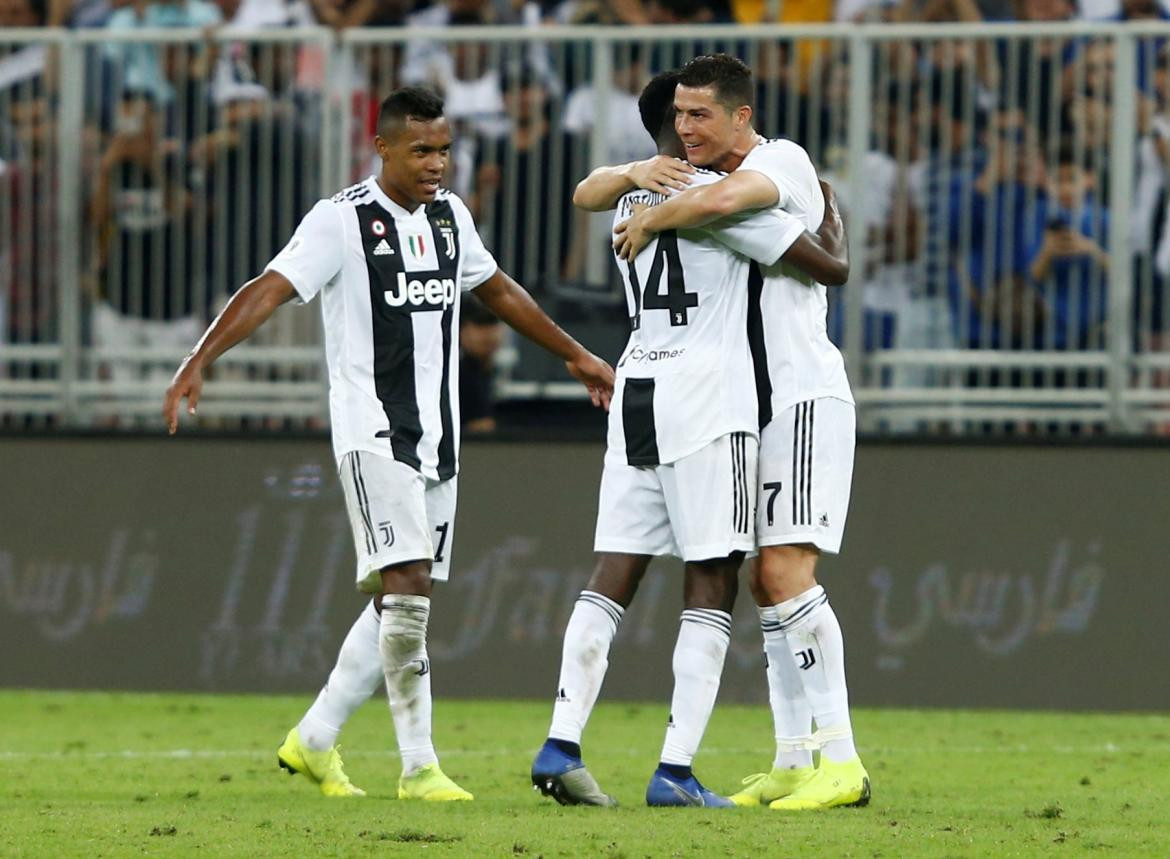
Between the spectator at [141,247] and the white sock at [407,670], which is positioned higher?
the spectator at [141,247]

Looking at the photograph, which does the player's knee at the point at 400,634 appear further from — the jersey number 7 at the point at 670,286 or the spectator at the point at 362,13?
the spectator at the point at 362,13

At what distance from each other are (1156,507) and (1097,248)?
53.4 inches

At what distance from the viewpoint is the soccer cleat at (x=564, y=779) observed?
6.88 metres

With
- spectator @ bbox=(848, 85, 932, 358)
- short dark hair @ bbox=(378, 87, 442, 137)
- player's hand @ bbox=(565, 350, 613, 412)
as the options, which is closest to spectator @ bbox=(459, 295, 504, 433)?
spectator @ bbox=(848, 85, 932, 358)

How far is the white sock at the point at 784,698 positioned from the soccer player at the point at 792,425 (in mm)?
57

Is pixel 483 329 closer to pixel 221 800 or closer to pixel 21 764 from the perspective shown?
pixel 21 764

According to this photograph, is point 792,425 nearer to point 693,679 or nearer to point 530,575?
point 693,679

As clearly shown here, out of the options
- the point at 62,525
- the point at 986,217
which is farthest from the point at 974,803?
the point at 62,525

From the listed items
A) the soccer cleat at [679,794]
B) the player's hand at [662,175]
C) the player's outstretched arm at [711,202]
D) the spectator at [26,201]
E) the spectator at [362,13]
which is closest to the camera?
the player's outstretched arm at [711,202]

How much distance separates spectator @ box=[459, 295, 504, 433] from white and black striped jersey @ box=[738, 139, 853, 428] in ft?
15.7

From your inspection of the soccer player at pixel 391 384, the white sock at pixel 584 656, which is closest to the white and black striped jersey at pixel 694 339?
the white sock at pixel 584 656

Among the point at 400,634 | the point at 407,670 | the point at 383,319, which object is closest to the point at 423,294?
the point at 383,319

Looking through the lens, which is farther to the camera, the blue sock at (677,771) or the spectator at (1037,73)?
the spectator at (1037,73)

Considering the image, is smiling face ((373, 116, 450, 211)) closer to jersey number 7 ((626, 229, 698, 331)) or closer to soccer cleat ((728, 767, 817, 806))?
jersey number 7 ((626, 229, 698, 331))
